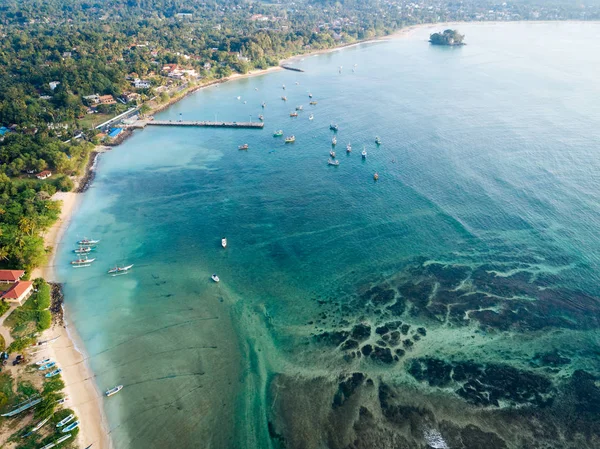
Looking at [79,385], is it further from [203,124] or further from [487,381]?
[203,124]

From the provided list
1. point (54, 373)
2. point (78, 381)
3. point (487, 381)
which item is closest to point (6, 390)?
point (54, 373)

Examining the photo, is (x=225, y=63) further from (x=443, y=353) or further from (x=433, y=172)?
(x=443, y=353)

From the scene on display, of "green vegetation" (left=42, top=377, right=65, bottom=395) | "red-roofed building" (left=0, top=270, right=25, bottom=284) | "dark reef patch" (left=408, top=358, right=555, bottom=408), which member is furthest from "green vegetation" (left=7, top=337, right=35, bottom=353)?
"dark reef patch" (left=408, top=358, right=555, bottom=408)

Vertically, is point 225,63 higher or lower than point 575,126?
higher

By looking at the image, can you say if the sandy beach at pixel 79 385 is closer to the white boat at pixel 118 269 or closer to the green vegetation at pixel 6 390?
the green vegetation at pixel 6 390

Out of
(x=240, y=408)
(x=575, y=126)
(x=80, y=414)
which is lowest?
(x=575, y=126)

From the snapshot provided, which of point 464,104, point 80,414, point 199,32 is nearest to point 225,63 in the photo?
point 199,32

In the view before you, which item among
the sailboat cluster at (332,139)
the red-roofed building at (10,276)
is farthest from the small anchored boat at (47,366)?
the sailboat cluster at (332,139)
